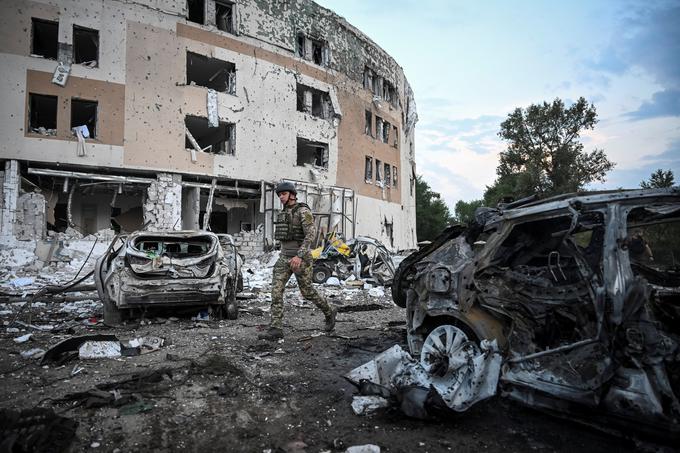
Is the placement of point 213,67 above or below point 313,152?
above

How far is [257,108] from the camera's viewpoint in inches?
699

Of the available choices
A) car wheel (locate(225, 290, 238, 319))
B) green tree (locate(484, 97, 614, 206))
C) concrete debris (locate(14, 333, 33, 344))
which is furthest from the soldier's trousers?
green tree (locate(484, 97, 614, 206))

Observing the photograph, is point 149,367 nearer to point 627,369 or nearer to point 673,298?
point 627,369

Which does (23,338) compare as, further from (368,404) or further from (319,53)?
(319,53)

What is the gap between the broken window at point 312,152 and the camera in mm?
20312

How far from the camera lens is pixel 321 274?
12383 millimetres

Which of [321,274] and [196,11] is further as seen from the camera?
[196,11]

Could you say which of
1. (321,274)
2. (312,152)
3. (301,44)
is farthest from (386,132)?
(321,274)

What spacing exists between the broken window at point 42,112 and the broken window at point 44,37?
145 cm

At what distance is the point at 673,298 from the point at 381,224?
68.7 feet

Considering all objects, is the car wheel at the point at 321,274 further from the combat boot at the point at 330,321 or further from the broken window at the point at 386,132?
the broken window at the point at 386,132

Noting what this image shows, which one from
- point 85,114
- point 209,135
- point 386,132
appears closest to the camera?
point 85,114

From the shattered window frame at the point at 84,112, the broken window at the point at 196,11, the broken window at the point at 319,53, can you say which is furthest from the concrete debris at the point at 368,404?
the broken window at the point at 319,53

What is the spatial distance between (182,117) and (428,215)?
103ft
